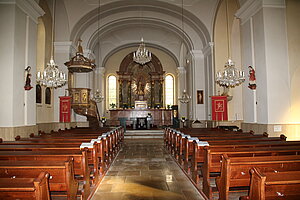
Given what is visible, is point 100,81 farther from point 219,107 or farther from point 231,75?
point 231,75

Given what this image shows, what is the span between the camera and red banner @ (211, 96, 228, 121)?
9.80 m

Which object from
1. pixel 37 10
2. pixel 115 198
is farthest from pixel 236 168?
pixel 37 10

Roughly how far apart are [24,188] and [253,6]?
718 centimetres

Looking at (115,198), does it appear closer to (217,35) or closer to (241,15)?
(241,15)

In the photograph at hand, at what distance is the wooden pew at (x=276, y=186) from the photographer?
6.20 feet

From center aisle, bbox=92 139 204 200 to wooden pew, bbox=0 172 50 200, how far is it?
191cm

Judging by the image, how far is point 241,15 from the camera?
24.0ft

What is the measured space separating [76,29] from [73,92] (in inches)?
129

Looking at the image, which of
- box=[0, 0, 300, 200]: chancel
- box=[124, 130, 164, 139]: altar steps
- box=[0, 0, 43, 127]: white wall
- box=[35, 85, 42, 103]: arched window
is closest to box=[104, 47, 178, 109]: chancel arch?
box=[0, 0, 300, 200]: chancel

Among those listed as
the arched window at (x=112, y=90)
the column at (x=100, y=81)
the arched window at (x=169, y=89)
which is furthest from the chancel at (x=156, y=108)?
the arched window at (x=169, y=89)

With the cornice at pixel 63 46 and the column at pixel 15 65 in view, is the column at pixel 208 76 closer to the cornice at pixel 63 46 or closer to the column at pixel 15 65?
the cornice at pixel 63 46

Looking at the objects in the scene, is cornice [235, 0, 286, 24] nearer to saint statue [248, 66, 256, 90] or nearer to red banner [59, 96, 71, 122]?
saint statue [248, 66, 256, 90]

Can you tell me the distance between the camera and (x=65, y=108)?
10523 millimetres

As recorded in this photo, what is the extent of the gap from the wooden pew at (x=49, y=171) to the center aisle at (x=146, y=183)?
110cm
